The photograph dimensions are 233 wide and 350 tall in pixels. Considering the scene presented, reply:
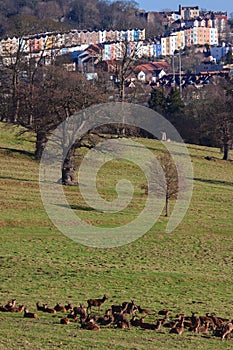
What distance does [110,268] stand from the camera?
28.8m

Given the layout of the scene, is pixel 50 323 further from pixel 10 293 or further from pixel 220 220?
pixel 220 220

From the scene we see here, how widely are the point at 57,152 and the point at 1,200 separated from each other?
820 cm

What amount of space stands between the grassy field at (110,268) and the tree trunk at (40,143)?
7.02ft

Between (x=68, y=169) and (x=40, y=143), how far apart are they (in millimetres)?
5163

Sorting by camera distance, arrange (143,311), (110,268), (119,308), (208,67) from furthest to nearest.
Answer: (208,67)
(110,268)
(143,311)
(119,308)

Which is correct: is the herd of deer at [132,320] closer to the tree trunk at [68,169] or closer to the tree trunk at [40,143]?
the tree trunk at [68,169]

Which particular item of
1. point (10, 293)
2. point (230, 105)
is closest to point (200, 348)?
point (10, 293)

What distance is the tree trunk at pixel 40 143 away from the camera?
47400mm

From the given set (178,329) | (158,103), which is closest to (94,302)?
(178,329)

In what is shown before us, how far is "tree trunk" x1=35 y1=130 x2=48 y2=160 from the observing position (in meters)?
47.4

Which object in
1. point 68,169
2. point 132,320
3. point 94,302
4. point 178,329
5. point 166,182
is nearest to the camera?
point 178,329

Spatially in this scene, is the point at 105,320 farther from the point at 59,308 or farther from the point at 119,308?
the point at 59,308

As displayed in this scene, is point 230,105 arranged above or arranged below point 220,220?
above

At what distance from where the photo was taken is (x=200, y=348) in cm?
1891
